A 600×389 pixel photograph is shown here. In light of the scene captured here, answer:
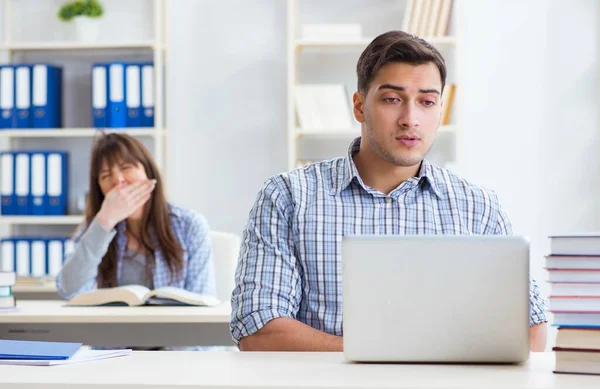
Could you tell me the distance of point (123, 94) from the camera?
13.3 ft

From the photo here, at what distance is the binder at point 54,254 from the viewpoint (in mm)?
4059

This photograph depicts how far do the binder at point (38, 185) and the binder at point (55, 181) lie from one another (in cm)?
2

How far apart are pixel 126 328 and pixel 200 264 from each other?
0.42 m

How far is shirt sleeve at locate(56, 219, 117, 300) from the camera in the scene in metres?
2.85

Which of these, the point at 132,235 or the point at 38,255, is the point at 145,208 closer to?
the point at 132,235

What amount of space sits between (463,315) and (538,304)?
64 centimetres

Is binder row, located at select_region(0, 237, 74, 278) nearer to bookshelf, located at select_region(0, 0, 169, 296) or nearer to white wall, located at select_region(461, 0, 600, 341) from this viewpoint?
bookshelf, located at select_region(0, 0, 169, 296)

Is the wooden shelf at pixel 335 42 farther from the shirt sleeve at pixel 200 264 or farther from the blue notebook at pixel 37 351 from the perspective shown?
the blue notebook at pixel 37 351

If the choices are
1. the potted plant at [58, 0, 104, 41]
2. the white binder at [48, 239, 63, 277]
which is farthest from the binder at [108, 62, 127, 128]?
the white binder at [48, 239, 63, 277]

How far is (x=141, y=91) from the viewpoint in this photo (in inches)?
158

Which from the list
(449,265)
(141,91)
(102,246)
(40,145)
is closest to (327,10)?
(141,91)

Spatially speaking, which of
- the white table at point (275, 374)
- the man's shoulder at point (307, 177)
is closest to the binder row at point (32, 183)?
the man's shoulder at point (307, 177)

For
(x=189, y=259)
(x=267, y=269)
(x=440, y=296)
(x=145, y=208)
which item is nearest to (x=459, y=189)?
(x=267, y=269)

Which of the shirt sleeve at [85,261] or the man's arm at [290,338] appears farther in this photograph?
the shirt sleeve at [85,261]
